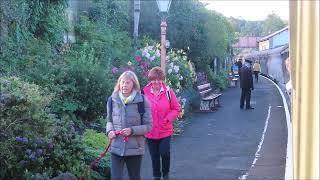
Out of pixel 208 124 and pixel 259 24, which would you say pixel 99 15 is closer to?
pixel 208 124

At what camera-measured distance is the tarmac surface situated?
7.83 metres

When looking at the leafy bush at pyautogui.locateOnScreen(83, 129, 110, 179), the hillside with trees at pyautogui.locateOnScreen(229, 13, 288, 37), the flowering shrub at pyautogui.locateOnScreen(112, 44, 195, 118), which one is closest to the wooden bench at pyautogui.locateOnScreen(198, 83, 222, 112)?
the flowering shrub at pyautogui.locateOnScreen(112, 44, 195, 118)

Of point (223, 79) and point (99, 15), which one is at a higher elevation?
point (99, 15)

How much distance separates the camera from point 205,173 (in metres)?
7.80

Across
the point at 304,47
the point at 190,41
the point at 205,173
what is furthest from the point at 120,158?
the point at 190,41

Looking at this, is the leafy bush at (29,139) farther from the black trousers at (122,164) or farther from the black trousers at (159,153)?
the black trousers at (159,153)

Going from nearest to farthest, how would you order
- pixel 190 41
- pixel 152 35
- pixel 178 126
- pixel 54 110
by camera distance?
pixel 54 110 → pixel 178 126 → pixel 152 35 → pixel 190 41

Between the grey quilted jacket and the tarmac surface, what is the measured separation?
2.37m

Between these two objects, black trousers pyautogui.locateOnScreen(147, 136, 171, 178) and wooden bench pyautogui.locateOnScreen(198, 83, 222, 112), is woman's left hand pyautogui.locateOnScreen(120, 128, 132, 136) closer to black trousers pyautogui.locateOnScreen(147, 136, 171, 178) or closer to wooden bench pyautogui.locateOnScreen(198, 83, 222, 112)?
black trousers pyautogui.locateOnScreen(147, 136, 171, 178)

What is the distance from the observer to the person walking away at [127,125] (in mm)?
5223

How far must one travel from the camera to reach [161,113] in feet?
21.4

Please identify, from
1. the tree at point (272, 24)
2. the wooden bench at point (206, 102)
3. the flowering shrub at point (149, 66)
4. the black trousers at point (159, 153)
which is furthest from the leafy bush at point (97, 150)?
the tree at point (272, 24)

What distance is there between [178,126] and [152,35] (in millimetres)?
9229

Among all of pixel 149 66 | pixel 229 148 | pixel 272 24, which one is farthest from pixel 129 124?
pixel 272 24
